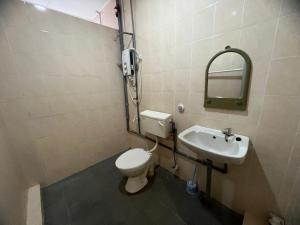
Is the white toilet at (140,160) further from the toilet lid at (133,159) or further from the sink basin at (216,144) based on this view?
the sink basin at (216,144)

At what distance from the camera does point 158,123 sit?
1.53 m

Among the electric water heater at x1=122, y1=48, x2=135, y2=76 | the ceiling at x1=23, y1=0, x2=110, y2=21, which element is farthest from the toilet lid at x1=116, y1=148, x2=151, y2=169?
the ceiling at x1=23, y1=0, x2=110, y2=21

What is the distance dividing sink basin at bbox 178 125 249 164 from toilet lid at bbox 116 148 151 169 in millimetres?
596

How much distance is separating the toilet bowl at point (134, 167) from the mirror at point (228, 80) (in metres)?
0.93

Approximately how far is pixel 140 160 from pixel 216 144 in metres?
0.82

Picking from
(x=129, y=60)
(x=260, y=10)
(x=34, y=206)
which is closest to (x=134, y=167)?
(x=34, y=206)

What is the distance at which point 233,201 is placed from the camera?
48.4 inches

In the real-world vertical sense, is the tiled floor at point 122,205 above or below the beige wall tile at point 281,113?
below

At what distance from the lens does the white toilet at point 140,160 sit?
139cm

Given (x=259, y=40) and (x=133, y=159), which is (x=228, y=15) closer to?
(x=259, y=40)

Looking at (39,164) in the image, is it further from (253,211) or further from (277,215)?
(277,215)

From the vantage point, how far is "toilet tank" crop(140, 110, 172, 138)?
4.88 ft

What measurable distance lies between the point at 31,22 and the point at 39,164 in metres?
1.58

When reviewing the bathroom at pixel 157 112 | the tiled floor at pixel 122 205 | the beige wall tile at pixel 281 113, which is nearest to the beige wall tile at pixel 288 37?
the bathroom at pixel 157 112
